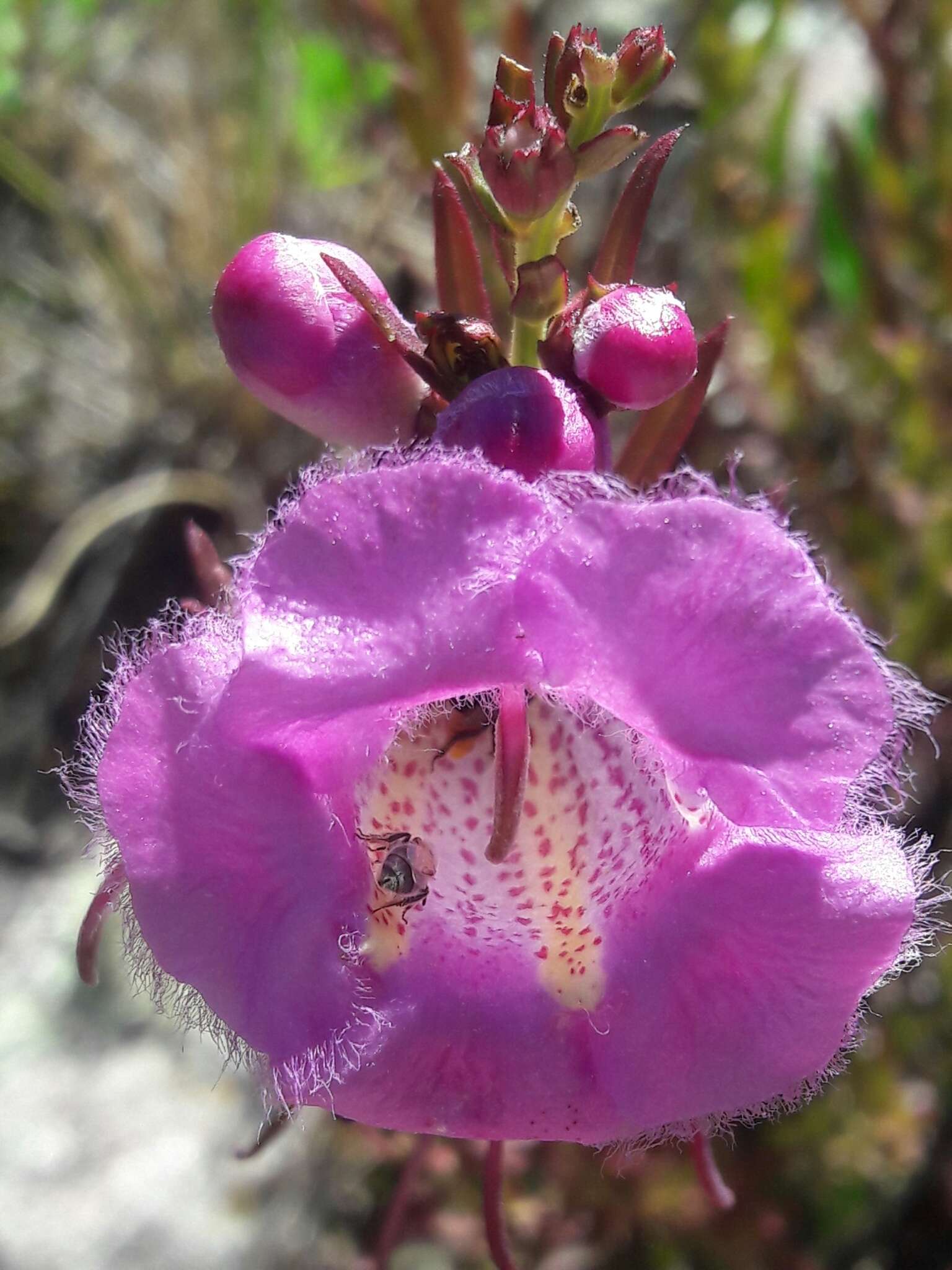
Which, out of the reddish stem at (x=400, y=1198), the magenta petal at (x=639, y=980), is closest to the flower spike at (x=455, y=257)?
the magenta petal at (x=639, y=980)

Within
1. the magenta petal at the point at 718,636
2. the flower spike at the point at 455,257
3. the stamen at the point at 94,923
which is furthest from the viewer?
the flower spike at the point at 455,257

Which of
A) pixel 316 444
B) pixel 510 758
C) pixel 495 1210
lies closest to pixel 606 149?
pixel 510 758

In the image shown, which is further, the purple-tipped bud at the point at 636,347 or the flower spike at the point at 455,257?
the flower spike at the point at 455,257

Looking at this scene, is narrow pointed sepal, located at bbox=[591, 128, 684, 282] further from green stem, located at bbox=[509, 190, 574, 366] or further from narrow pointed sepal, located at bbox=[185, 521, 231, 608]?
narrow pointed sepal, located at bbox=[185, 521, 231, 608]

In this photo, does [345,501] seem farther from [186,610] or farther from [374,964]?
[374,964]

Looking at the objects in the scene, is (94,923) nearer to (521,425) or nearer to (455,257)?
(521,425)

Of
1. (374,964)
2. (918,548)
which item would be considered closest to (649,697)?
(374,964)

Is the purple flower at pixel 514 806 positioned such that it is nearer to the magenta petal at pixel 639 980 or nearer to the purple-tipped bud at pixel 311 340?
the magenta petal at pixel 639 980

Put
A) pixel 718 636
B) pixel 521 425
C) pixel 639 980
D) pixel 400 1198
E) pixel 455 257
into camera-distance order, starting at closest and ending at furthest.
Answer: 1. pixel 718 636
2. pixel 521 425
3. pixel 639 980
4. pixel 455 257
5. pixel 400 1198
